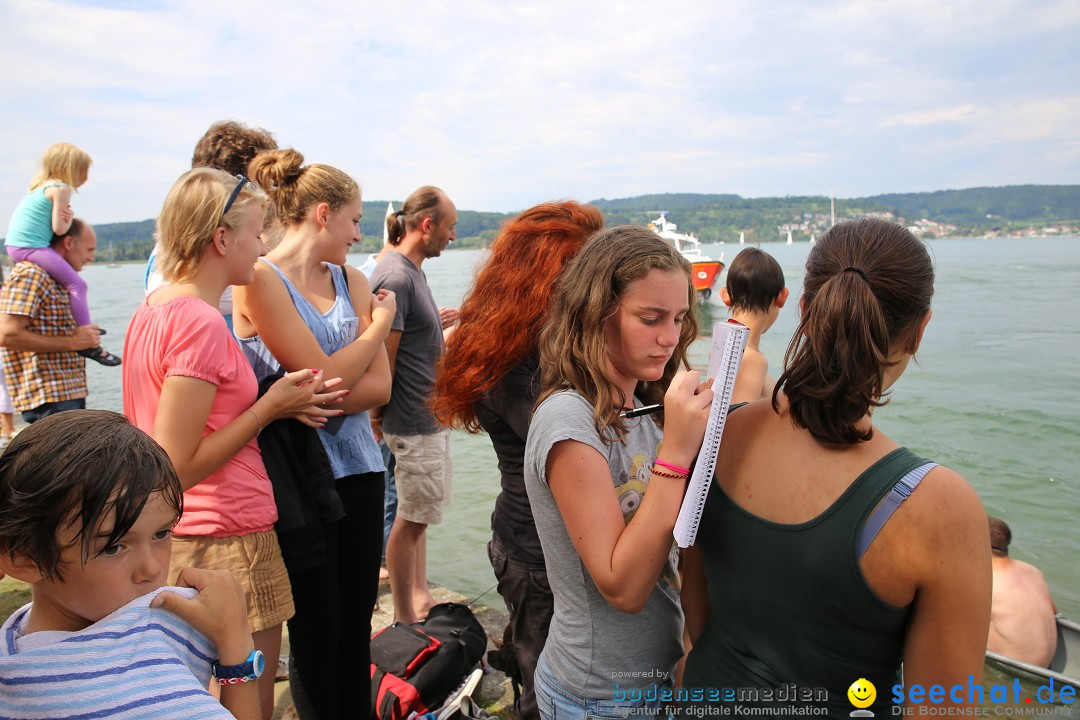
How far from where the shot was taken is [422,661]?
3141 millimetres

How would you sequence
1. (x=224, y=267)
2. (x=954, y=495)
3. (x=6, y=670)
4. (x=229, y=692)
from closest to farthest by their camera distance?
(x=6, y=670)
(x=954, y=495)
(x=229, y=692)
(x=224, y=267)

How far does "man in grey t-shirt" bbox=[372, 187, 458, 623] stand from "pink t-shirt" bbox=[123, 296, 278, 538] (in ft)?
5.89

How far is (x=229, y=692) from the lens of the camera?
1.38 meters

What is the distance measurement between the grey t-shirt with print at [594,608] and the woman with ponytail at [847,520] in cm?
24

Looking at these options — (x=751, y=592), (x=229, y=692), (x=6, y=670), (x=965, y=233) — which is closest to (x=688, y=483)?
(x=751, y=592)

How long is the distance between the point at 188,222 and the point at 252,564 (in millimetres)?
1041

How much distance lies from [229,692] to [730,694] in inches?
40.4

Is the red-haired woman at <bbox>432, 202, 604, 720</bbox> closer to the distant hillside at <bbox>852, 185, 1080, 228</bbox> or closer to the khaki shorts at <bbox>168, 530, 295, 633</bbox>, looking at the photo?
the khaki shorts at <bbox>168, 530, 295, 633</bbox>

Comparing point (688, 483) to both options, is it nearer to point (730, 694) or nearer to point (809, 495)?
point (809, 495)

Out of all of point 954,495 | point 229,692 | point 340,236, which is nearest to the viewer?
point 954,495

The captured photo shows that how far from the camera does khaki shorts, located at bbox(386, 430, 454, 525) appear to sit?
4090 mm

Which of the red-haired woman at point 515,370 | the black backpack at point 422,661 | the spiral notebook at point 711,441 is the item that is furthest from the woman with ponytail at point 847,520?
the black backpack at point 422,661

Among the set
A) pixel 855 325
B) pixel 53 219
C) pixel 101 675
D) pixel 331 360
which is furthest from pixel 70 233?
pixel 855 325

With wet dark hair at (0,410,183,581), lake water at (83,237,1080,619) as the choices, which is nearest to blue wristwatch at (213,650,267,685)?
wet dark hair at (0,410,183,581)
